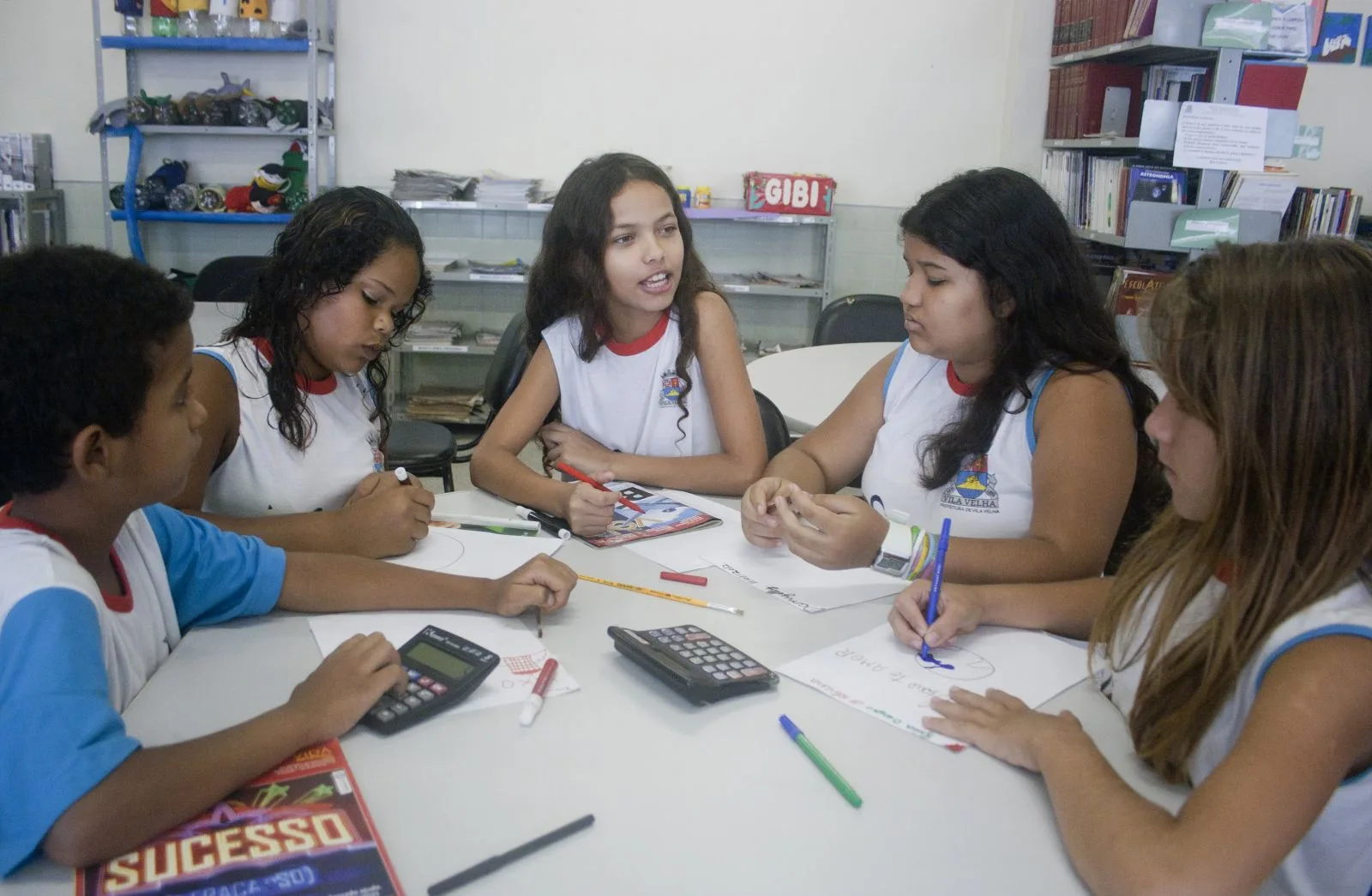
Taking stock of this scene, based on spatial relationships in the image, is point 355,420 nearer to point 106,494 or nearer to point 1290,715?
point 106,494

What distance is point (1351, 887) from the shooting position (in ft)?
2.82

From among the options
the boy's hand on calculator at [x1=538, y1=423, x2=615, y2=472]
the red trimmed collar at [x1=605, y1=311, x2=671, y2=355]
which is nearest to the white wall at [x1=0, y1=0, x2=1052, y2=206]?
the red trimmed collar at [x1=605, y1=311, x2=671, y2=355]

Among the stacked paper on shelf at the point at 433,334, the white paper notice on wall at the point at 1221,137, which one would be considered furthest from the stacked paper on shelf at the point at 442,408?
the white paper notice on wall at the point at 1221,137

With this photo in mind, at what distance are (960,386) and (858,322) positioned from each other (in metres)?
1.96

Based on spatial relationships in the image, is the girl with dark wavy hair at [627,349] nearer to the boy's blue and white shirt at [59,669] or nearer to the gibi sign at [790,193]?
the boy's blue and white shirt at [59,669]

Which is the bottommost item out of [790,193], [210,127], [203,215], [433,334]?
[433,334]

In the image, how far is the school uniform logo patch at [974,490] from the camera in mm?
1557

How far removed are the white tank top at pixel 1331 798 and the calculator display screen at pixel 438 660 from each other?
0.69 metres

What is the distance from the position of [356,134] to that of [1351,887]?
15.6 ft

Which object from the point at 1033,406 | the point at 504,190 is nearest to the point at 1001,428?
the point at 1033,406

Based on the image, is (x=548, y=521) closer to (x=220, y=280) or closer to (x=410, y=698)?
(x=410, y=698)

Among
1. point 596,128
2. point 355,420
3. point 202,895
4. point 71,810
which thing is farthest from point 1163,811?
point 596,128

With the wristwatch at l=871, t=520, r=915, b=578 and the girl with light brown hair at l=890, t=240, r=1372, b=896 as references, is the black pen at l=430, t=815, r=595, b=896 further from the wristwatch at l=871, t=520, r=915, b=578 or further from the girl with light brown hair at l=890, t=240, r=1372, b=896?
the wristwatch at l=871, t=520, r=915, b=578

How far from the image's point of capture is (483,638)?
3.82 ft
